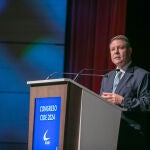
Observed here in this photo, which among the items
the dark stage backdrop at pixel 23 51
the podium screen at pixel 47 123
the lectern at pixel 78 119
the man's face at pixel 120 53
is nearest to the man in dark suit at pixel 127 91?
the man's face at pixel 120 53

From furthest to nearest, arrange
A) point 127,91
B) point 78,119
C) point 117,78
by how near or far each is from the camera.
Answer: point 117,78
point 127,91
point 78,119

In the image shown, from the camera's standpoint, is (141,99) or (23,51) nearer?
(141,99)

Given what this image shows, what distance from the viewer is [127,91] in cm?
268

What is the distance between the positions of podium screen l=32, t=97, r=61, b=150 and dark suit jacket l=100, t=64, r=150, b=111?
1.46 ft

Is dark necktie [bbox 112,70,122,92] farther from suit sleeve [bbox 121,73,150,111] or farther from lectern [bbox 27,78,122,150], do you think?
lectern [bbox 27,78,122,150]

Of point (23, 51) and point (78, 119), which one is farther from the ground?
point (23, 51)

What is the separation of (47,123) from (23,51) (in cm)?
226

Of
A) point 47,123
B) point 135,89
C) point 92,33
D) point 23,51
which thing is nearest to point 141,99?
point 135,89

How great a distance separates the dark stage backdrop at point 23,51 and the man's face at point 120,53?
1.68 m

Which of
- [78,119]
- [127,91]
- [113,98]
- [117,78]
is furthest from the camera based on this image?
[117,78]

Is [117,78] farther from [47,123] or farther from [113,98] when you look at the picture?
[47,123]

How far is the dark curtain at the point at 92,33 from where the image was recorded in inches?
171

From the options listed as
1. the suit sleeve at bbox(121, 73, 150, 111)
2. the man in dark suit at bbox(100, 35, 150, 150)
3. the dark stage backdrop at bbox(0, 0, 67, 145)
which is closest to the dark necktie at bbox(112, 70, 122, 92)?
the man in dark suit at bbox(100, 35, 150, 150)

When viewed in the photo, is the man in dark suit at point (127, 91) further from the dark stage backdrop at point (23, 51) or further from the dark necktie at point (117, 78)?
the dark stage backdrop at point (23, 51)
